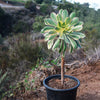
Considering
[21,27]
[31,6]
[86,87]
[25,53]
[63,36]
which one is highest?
[31,6]

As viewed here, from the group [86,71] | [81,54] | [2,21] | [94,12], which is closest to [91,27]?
[94,12]

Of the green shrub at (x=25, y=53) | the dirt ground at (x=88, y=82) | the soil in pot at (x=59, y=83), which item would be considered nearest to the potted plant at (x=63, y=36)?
the soil in pot at (x=59, y=83)

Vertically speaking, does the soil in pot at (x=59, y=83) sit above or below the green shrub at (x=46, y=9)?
below

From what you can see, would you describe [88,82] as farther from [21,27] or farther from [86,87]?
[21,27]

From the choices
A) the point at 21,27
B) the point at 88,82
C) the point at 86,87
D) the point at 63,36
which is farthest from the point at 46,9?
the point at 63,36

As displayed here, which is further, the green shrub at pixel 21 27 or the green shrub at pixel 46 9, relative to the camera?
the green shrub at pixel 21 27

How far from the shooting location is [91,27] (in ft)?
23.2

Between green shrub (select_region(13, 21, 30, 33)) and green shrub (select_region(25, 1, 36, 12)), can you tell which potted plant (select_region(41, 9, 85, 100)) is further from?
green shrub (select_region(25, 1, 36, 12))

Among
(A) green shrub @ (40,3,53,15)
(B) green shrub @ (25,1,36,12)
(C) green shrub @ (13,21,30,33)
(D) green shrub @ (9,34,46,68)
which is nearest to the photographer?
(D) green shrub @ (9,34,46,68)

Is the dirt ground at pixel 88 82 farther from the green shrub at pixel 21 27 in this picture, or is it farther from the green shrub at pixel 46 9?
the green shrub at pixel 21 27

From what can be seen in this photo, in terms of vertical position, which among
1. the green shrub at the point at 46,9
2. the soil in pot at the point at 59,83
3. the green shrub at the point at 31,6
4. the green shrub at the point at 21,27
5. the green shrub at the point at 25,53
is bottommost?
the soil in pot at the point at 59,83

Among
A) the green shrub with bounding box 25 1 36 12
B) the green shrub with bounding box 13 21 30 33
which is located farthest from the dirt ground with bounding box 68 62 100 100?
the green shrub with bounding box 25 1 36 12

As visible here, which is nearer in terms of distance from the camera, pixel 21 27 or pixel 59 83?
pixel 59 83

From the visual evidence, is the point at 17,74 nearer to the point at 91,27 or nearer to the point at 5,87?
the point at 5,87
